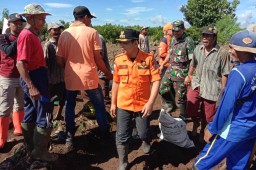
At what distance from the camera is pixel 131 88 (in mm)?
3113

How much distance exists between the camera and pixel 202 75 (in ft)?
12.4

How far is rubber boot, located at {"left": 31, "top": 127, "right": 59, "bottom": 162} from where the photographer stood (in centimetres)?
316

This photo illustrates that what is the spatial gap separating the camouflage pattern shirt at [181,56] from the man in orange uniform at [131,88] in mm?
1403

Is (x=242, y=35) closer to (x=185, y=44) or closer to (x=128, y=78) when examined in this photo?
(x=128, y=78)

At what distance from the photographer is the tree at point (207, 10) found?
127 ft

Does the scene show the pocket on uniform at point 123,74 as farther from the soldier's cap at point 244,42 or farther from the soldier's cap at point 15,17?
the soldier's cap at point 15,17

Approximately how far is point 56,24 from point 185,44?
7.37 feet

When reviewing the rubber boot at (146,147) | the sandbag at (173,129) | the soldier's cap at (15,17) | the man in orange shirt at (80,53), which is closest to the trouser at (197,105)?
the sandbag at (173,129)

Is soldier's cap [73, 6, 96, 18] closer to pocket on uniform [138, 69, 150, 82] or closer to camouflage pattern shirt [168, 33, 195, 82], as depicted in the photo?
pocket on uniform [138, 69, 150, 82]

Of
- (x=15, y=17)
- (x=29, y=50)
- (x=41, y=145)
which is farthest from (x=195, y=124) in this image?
(x=15, y=17)

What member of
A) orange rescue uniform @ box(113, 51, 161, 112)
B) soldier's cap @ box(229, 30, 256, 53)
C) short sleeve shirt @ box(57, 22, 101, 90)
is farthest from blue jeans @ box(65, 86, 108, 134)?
soldier's cap @ box(229, 30, 256, 53)

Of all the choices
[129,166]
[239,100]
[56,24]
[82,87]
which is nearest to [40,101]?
[82,87]

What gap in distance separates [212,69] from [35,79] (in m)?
2.40

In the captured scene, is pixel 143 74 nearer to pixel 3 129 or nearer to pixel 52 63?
pixel 52 63
